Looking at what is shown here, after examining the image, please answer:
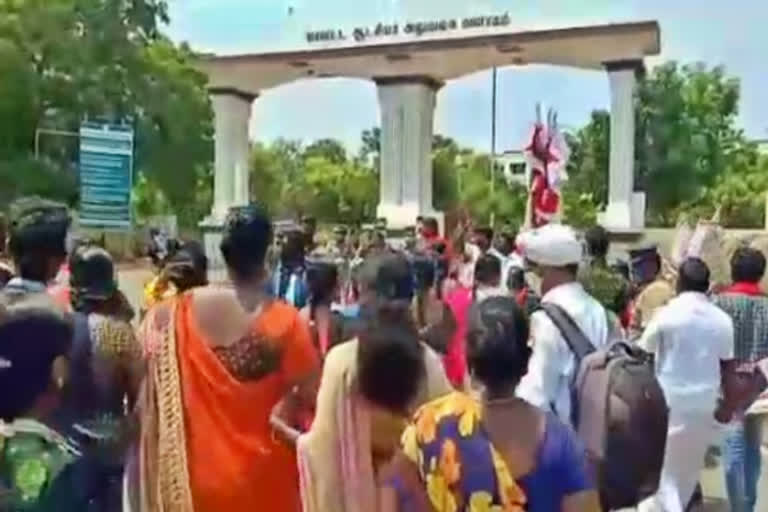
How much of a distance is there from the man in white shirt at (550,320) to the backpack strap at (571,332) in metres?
0.02

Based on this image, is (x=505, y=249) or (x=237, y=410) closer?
(x=237, y=410)

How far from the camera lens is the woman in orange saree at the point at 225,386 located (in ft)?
14.5

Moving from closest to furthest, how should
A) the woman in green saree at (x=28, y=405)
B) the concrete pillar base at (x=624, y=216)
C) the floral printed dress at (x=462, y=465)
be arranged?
1. the floral printed dress at (x=462, y=465)
2. the woman in green saree at (x=28, y=405)
3. the concrete pillar base at (x=624, y=216)

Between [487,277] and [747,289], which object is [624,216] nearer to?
[487,277]

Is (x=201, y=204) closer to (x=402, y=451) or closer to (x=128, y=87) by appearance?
(x=128, y=87)

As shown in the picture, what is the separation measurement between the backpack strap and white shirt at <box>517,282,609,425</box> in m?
0.02

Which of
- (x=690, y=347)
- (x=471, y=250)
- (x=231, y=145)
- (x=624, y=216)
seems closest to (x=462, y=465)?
(x=690, y=347)

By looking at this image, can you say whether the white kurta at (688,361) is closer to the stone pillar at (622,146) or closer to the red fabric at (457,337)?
the red fabric at (457,337)

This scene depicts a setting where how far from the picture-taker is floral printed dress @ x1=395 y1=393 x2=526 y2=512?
3.21 meters

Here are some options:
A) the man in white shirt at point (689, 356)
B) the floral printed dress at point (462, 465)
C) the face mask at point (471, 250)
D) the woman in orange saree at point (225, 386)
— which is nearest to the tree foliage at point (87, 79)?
the face mask at point (471, 250)

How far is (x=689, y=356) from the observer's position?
6574mm

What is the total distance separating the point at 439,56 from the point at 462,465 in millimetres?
23678

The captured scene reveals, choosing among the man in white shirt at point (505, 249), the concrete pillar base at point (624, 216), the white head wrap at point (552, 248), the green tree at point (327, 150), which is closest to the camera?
the white head wrap at point (552, 248)

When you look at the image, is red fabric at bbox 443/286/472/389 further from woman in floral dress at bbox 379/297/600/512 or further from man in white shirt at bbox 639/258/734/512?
woman in floral dress at bbox 379/297/600/512
